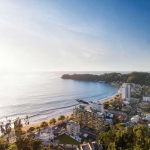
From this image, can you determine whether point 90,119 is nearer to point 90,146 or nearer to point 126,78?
point 90,146

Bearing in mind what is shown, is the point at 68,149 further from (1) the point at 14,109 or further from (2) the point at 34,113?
(1) the point at 14,109

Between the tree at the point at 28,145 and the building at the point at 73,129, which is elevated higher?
the tree at the point at 28,145

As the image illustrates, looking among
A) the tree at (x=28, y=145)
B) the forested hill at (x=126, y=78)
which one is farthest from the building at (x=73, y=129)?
the forested hill at (x=126, y=78)

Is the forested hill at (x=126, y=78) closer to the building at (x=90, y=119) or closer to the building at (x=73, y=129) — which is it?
the building at (x=90, y=119)

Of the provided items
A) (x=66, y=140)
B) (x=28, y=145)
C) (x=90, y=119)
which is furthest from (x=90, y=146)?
(x=90, y=119)

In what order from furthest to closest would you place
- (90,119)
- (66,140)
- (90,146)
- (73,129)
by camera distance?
1. (90,119)
2. (73,129)
3. (66,140)
4. (90,146)

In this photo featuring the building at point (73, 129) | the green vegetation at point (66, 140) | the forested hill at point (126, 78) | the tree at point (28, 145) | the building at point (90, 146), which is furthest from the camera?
the forested hill at point (126, 78)

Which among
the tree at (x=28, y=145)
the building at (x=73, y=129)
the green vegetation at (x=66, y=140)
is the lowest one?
the green vegetation at (x=66, y=140)

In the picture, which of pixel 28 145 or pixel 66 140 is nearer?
pixel 28 145

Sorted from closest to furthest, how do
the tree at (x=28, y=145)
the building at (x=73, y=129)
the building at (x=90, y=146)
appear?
1. the tree at (x=28, y=145)
2. the building at (x=90, y=146)
3. the building at (x=73, y=129)
